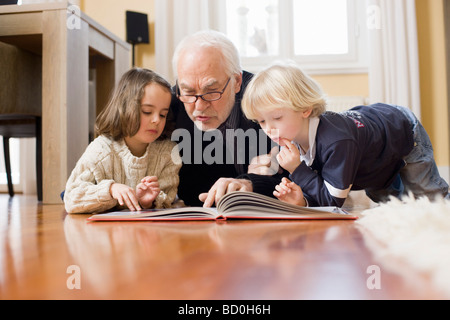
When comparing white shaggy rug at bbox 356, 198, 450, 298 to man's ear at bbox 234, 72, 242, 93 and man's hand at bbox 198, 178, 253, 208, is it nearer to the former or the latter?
man's hand at bbox 198, 178, 253, 208

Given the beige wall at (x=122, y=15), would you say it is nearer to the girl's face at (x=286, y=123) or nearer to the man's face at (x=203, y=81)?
the man's face at (x=203, y=81)

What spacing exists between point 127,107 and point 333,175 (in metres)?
0.68

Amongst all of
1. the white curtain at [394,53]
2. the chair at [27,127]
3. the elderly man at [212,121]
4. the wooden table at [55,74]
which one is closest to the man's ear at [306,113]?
the elderly man at [212,121]

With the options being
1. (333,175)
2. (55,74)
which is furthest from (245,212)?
(55,74)

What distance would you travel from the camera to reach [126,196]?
114cm

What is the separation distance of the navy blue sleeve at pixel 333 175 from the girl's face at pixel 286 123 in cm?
9

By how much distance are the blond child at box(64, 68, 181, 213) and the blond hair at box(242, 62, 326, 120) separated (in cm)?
30

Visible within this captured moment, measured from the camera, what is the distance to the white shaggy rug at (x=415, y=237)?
0.43 m

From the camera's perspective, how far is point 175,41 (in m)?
3.25

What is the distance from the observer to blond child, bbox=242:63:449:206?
1.13m

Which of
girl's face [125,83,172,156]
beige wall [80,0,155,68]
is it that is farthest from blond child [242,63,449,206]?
beige wall [80,0,155,68]

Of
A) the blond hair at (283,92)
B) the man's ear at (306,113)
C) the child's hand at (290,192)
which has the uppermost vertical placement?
the blond hair at (283,92)

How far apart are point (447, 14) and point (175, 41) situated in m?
2.13
